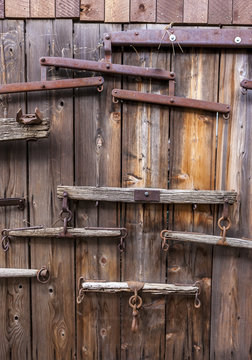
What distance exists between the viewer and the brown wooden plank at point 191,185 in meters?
1.34

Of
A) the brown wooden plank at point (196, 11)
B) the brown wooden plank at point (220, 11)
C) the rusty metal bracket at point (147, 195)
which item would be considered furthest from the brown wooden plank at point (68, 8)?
the rusty metal bracket at point (147, 195)

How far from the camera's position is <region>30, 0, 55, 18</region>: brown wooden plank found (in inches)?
51.8

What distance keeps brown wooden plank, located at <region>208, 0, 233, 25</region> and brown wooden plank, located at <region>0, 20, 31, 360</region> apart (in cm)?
88

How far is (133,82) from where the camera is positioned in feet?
4.43

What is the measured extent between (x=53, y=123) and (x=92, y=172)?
0.30m

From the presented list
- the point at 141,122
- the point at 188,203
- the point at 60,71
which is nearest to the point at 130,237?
the point at 188,203

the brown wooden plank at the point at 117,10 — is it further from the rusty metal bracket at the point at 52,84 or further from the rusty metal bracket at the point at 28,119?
the rusty metal bracket at the point at 28,119

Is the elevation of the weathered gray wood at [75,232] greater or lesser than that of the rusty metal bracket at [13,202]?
lesser

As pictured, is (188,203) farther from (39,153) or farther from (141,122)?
(39,153)

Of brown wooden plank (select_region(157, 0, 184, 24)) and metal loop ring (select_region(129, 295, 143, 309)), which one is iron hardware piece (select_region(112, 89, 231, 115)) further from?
metal loop ring (select_region(129, 295, 143, 309))

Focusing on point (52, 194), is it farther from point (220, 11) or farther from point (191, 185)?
point (220, 11)

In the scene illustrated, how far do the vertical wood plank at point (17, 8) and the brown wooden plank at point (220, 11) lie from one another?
0.85 meters

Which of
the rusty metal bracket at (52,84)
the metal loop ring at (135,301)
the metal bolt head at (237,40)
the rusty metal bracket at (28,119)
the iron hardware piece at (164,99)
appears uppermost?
the metal bolt head at (237,40)

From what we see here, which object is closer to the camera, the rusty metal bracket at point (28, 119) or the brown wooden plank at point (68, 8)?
the rusty metal bracket at point (28, 119)
